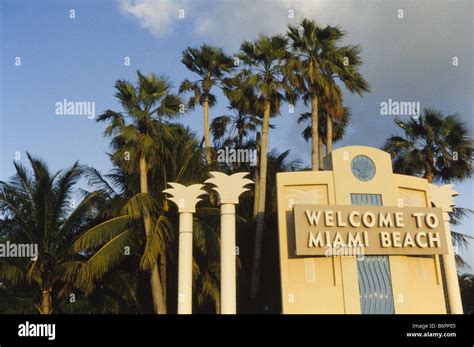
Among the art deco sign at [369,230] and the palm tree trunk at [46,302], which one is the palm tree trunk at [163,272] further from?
the art deco sign at [369,230]

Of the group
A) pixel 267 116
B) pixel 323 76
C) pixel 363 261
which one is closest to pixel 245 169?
pixel 267 116

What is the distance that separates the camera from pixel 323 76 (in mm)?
22406

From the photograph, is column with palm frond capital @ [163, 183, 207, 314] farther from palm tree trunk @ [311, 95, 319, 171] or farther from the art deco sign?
palm tree trunk @ [311, 95, 319, 171]

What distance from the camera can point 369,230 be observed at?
681 inches

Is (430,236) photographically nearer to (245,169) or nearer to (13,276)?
(245,169)

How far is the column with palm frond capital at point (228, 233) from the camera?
15.1 meters

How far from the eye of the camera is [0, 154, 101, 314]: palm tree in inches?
686

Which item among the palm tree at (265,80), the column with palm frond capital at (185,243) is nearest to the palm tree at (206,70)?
the palm tree at (265,80)

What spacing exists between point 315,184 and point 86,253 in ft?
29.5

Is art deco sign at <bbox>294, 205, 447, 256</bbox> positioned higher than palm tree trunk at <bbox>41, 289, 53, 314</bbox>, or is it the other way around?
art deco sign at <bbox>294, 205, 447, 256</bbox>

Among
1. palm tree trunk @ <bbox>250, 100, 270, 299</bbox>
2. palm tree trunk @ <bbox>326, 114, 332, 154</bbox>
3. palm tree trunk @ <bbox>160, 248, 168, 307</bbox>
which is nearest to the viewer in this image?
palm tree trunk @ <bbox>160, 248, 168, 307</bbox>

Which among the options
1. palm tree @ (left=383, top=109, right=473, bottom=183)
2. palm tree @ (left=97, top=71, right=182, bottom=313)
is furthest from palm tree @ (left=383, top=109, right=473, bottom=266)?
palm tree @ (left=97, top=71, right=182, bottom=313)

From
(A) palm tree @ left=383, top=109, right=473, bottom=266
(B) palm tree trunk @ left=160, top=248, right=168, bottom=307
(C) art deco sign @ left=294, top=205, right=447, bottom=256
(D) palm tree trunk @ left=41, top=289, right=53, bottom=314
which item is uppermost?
(A) palm tree @ left=383, top=109, right=473, bottom=266

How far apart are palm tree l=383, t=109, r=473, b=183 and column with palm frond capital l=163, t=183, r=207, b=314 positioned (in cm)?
1182
